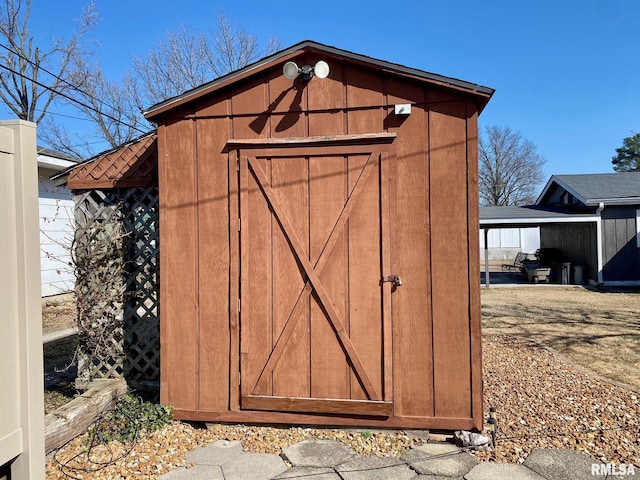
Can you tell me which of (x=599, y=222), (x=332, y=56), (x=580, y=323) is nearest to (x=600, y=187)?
(x=599, y=222)

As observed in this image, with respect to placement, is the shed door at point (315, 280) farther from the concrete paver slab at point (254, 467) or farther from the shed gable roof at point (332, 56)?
the shed gable roof at point (332, 56)

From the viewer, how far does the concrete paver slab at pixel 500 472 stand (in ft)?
8.84

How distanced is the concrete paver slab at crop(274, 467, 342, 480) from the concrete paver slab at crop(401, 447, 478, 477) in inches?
22.0

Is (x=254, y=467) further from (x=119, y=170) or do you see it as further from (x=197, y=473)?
(x=119, y=170)

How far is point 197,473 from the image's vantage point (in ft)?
9.23

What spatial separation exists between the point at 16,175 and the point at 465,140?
9.49 ft

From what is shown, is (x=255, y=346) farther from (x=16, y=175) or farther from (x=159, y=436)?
(x=16, y=175)

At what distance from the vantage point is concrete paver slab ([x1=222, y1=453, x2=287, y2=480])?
278cm

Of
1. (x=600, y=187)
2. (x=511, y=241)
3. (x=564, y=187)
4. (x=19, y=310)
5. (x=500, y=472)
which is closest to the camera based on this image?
(x=19, y=310)

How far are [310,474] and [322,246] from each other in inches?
64.4

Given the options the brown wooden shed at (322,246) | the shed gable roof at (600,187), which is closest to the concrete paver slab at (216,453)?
the brown wooden shed at (322,246)

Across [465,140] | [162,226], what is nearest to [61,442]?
[162,226]

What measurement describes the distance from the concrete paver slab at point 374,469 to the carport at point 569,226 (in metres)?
10.7

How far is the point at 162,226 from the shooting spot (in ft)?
11.8
